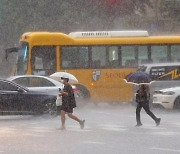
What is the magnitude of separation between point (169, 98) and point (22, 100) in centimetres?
583

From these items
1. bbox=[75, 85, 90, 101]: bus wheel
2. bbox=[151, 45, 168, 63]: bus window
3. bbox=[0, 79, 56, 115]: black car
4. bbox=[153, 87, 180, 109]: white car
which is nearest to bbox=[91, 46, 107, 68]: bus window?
bbox=[75, 85, 90, 101]: bus wheel

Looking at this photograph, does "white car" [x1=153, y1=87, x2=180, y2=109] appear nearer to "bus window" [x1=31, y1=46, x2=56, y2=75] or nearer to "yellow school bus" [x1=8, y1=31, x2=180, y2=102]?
"yellow school bus" [x1=8, y1=31, x2=180, y2=102]

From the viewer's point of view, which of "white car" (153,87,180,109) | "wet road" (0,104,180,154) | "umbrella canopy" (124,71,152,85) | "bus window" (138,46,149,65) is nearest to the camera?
"wet road" (0,104,180,154)

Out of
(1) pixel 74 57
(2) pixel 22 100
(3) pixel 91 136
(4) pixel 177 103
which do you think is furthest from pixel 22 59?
(3) pixel 91 136

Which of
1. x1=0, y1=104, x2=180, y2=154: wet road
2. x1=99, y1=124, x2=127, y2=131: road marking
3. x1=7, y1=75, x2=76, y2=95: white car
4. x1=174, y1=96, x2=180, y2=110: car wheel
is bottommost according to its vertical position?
x1=99, y1=124, x2=127, y2=131: road marking

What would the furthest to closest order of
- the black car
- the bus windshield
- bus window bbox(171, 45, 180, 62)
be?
bus window bbox(171, 45, 180, 62), the bus windshield, the black car

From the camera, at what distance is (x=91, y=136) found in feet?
48.1

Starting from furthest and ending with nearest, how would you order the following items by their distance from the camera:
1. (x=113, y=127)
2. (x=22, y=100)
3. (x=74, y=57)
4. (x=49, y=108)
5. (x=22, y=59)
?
(x=22, y=59)
(x=74, y=57)
(x=49, y=108)
(x=22, y=100)
(x=113, y=127)

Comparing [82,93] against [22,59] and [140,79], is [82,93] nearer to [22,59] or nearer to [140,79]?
[22,59]

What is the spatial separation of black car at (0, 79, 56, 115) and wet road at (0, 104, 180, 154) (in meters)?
0.34

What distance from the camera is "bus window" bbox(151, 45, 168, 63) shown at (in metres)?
27.3

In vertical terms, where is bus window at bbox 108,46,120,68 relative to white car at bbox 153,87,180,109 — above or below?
above

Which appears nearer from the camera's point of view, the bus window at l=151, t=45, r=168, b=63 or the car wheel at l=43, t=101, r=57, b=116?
the car wheel at l=43, t=101, r=57, b=116

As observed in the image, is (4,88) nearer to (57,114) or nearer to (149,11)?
(57,114)
